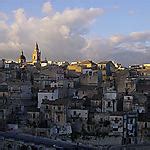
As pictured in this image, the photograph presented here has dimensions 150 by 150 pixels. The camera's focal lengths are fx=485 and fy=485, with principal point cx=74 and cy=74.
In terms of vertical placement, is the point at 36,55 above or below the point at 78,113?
above

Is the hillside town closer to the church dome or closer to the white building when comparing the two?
the white building

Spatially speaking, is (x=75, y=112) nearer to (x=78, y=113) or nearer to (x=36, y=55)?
(x=78, y=113)

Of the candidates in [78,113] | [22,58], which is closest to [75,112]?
[78,113]

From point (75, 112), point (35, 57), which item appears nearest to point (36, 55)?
point (35, 57)

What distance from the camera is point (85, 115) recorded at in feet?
102

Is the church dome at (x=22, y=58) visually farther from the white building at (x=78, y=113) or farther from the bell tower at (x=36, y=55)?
the white building at (x=78, y=113)

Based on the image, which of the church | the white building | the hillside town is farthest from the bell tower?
the white building

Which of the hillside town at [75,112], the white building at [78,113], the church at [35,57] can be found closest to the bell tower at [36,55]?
the church at [35,57]

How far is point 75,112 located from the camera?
103 feet

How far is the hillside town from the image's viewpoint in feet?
93.5

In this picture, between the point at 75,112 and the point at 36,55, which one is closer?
the point at 75,112

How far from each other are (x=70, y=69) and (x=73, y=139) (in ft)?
78.1

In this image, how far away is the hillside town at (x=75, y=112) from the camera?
28.5m

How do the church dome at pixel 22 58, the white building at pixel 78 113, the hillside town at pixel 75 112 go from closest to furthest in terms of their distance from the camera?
the hillside town at pixel 75 112, the white building at pixel 78 113, the church dome at pixel 22 58
